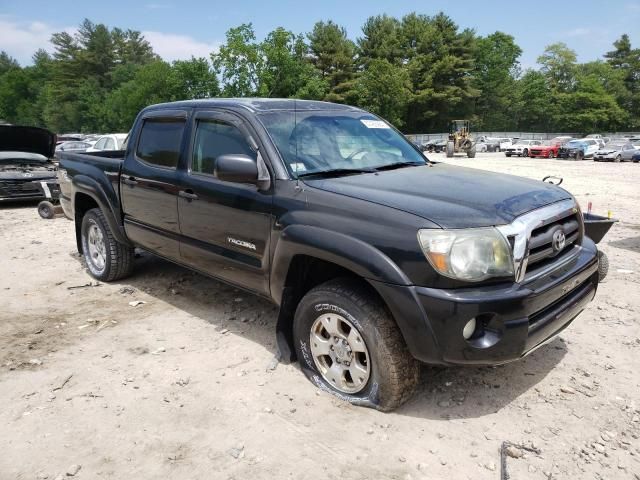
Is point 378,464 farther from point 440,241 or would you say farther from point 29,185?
point 29,185

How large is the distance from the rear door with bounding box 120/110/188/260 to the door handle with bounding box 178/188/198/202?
8 centimetres

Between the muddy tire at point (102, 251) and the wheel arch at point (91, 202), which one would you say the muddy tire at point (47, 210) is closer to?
the wheel arch at point (91, 202)

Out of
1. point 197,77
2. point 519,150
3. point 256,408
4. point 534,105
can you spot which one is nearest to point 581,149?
point 519,150

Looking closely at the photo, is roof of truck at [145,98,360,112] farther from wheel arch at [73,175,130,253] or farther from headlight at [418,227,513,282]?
headlight at [418,227,513,282]

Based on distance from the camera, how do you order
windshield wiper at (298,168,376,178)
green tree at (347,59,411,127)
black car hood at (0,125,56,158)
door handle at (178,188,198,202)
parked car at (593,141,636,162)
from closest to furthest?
windshield wiper at (298,168,376,178) → door handle at (178,188,198,202) → black car hood at (0,125,56,158) → parked car at (593,141,636,162) → green tree at (347,59,411,127)

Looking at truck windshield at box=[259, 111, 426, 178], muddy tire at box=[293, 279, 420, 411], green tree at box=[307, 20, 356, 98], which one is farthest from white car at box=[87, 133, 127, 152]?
green tree at box=[307, 20, 356, 98]

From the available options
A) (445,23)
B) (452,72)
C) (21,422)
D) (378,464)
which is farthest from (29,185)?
(445,23)

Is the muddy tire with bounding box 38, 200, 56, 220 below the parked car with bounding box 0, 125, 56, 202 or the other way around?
below

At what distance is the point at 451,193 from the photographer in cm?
302

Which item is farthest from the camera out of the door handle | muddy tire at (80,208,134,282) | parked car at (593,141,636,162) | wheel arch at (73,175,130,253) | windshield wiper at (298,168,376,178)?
parked car at (593,141,636,162)

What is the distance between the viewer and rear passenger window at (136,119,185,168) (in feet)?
14.0

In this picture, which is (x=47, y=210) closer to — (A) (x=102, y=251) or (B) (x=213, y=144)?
(A) (x=102, y=251)

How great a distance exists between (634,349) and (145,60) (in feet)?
297

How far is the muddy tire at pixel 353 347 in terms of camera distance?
2.85m
